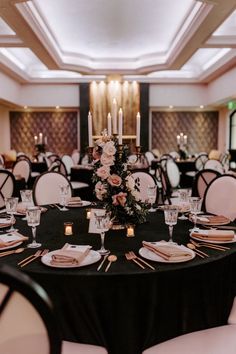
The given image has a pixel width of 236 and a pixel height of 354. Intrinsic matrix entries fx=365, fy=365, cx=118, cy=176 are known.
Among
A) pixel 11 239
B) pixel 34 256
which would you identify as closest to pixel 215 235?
pixel 34 256

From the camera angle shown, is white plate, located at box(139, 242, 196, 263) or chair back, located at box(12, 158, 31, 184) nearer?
white plate, located at box(139, 242, 196, 263)

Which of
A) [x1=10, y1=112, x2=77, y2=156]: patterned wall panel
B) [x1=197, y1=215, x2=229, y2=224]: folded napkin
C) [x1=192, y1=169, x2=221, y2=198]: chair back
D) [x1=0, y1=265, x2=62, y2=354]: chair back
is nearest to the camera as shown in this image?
[x1=0, y1=265, x2=62, y2=354]: chair back

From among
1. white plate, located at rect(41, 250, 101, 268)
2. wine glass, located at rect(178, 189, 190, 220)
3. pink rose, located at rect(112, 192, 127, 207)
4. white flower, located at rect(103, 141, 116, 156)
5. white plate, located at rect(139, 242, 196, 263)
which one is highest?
white flower, located at rect(103, 141, 116, 156)

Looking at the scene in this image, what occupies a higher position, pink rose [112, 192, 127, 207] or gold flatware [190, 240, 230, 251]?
pink rose [112, 192, 127, 207]

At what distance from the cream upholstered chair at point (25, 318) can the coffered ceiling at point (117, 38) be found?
14.3 ft

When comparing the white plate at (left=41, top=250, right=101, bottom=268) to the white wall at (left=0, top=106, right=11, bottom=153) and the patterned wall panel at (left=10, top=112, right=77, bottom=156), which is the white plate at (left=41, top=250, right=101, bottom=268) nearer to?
the white wall at (left=0, top=106, right=11, bottom=153)

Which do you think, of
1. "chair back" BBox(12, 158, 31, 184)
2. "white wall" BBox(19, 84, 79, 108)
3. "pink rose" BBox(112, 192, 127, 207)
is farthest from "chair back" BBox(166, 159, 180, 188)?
"white wall" BBox(19, 84, 79, 108)

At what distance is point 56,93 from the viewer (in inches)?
442

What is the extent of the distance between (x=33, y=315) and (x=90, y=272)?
1.91 feet

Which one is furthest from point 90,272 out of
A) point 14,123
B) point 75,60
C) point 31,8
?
point 14,123

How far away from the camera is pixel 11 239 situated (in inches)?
80.1

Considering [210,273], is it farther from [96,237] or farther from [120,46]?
[120,46]

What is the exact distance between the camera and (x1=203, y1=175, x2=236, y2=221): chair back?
10.1ft

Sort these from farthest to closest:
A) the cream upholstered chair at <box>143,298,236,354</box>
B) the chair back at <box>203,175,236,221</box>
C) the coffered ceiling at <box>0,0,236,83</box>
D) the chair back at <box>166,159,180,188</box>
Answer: the chair back at <box>166,159,180,188</box>
the coffered ceiling at <box>0,0,236,83</box>
the chair back at <box>203,175,236,221</box>
the cream upholstered chair at <box>143,298,236,354</box>
